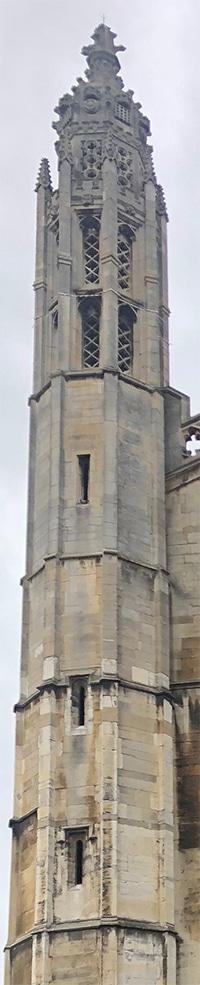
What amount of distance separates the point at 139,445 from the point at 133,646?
3953mm

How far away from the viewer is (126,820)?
83.6 ft

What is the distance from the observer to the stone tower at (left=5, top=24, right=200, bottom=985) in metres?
25.1

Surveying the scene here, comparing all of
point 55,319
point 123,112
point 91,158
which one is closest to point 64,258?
point 55,319

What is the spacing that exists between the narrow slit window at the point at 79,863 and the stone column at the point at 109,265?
27.9ft

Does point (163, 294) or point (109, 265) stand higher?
point (163, 294)

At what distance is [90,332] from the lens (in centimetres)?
3066

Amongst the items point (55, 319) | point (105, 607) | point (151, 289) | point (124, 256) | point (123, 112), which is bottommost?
point (105, 607)

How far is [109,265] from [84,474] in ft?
14.2

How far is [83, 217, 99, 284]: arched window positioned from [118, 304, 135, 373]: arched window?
783 millimetres

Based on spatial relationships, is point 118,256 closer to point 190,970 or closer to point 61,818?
point 61,818

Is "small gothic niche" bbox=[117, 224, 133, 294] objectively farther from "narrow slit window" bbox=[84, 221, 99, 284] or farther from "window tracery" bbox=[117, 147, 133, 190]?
"window tracery" bbox=[117, 147, 133, 190]

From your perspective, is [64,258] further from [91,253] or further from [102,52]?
[102,52]

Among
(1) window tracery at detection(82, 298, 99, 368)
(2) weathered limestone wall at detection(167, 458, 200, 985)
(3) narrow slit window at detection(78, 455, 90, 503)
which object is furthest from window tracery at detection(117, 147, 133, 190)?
(3) narrow slit window at detection(78, 455, 90, 503)

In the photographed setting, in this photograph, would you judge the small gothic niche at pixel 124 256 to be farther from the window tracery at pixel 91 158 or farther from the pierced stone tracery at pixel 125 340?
the window tracery at pixel 91 158
